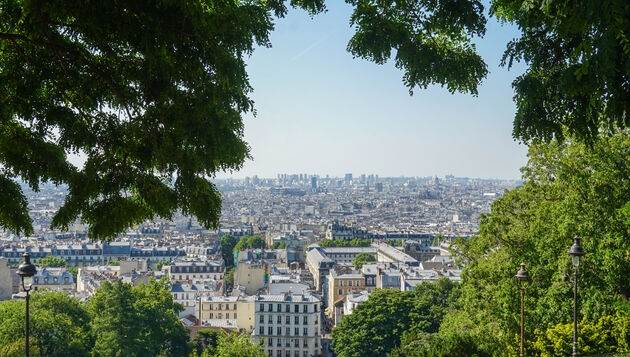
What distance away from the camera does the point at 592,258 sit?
1166 centimetres

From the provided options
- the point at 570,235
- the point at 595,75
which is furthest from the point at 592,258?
the point at 595,75

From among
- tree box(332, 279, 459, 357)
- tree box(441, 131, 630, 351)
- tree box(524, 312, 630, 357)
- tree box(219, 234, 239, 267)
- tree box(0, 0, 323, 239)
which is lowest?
tree box(219, 234, 239, 267)

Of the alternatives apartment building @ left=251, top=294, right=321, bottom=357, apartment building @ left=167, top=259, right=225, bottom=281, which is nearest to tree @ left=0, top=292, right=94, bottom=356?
apartment building @ left=251, top=294, right=321, bottom=357

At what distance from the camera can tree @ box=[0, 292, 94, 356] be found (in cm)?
2617

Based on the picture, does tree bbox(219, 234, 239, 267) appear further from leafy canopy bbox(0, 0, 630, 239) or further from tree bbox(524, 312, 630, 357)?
leafy canopy bbox(0, 0, 630, 239)

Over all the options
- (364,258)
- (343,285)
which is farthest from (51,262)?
(343,285)

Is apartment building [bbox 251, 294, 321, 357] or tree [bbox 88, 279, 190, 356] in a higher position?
tree [bbox 88, 279, 190, 356]

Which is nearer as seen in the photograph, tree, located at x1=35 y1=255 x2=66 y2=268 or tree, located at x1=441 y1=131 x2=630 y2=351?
tree, located at x1=441 y1=131 x2=630 y2=351

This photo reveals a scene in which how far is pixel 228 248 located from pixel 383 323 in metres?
61.4

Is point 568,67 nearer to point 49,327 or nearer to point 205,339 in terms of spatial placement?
point 49,327

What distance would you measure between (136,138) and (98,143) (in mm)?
438

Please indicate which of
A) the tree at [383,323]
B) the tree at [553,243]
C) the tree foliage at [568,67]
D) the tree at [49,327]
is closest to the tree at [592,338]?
the tree at [553,243]

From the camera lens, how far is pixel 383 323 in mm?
30375

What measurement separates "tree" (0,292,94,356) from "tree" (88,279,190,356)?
0.83 meters
